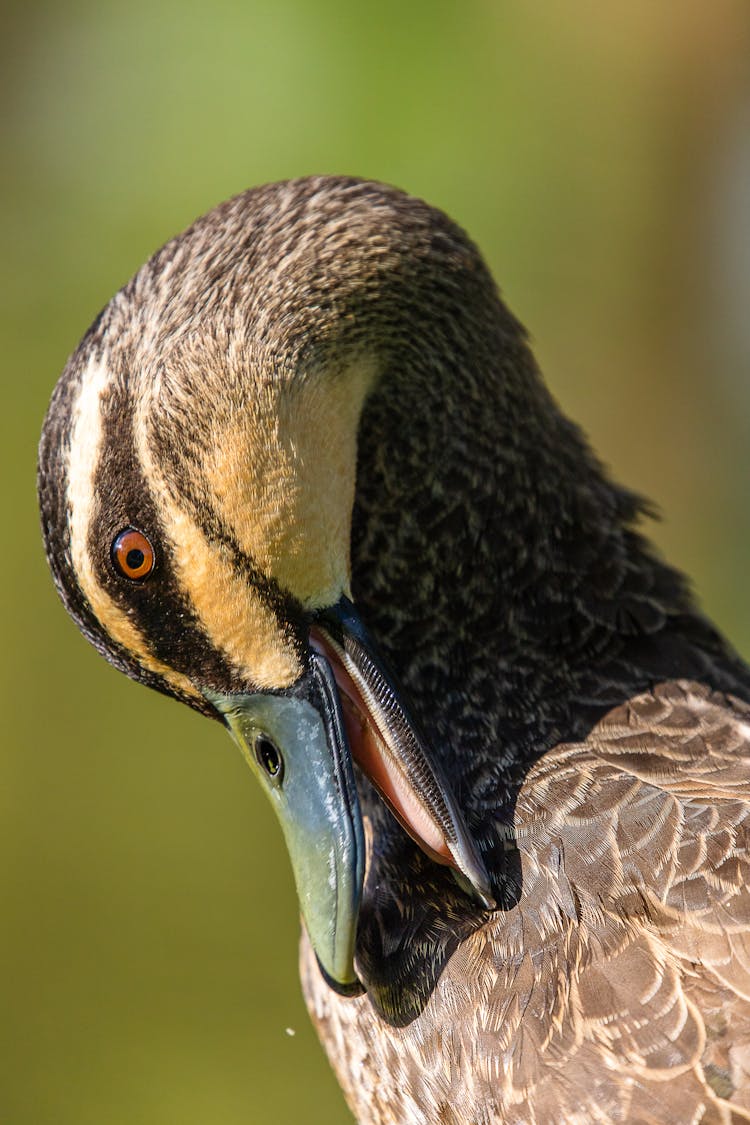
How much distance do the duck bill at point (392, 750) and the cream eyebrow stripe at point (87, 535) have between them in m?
0.23

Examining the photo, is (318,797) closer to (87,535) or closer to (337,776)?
(337,776)

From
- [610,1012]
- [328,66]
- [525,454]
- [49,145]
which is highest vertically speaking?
[49,145]

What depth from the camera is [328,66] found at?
583cm

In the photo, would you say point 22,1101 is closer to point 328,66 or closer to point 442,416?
point 442,416

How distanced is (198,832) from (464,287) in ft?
10.3

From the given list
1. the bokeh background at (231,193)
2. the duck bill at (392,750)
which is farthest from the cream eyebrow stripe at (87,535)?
the bokeh background at (231,193)

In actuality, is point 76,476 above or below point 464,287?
above

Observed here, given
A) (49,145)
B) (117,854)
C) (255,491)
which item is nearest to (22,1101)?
(117,854)

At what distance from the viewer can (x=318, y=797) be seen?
71.2 inches

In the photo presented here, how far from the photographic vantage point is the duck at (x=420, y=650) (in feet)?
5.45

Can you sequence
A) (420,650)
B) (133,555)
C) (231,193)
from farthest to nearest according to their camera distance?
(231,193)
(420,650)
(133,555)

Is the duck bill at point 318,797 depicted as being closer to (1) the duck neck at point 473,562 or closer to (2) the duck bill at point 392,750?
(2) the duck bill at point 392,750

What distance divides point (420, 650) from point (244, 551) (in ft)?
1.41

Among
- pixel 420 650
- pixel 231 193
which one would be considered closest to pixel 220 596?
pixel 420 650
